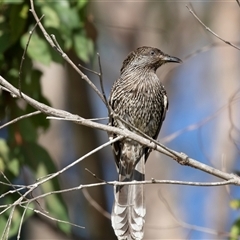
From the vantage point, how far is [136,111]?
15.2ft

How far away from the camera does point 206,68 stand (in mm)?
9117

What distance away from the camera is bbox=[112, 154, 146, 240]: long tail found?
13.7ft

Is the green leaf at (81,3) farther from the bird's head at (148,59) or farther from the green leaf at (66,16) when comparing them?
the bird's head at (148,59)

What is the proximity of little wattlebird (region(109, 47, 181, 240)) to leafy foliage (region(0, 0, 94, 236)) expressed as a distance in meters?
0.44

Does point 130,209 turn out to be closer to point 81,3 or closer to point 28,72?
point 28,72

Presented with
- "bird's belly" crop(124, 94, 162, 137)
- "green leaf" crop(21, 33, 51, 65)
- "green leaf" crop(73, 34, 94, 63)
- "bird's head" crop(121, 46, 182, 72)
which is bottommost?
"bird's belly" crop(124, 94, 162, 137)

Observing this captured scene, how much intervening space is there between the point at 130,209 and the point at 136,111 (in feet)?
2.36

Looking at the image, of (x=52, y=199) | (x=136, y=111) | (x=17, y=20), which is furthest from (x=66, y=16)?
(x=52, y=199)

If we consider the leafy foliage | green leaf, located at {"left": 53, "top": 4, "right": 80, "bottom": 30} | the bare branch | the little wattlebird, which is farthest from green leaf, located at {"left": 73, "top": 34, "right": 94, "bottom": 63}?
the bare branch

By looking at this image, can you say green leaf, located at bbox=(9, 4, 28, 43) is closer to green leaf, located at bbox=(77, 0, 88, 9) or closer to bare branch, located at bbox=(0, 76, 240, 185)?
green leaf, located at bbox=(77, 0, 88, 9)

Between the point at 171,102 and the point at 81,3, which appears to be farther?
the point at 171,102

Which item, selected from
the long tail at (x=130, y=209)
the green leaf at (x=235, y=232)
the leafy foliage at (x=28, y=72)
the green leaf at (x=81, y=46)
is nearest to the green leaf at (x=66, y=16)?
the leafy foliage at (x=28, y=72)

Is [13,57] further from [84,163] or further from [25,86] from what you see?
[84,163]

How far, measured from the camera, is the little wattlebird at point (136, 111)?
452 cm
